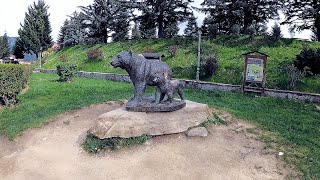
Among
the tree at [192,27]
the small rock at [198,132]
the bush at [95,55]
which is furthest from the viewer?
the tree at [192,27]

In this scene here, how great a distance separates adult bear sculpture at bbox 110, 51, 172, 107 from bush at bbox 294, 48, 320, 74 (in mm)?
10328

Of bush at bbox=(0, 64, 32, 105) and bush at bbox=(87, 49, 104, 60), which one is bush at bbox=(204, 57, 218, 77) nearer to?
bush at bbox=(0, 64, 32, 105)

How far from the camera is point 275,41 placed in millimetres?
21266

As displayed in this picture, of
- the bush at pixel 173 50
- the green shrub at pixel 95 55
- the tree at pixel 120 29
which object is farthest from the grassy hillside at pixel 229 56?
the tree at pixel 120 29

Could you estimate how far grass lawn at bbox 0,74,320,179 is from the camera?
7.84 metres

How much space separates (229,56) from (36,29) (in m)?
28.6

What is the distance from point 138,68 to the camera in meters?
8.78

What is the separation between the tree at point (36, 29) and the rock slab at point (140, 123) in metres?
33.6

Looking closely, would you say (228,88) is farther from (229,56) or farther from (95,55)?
(95,55)

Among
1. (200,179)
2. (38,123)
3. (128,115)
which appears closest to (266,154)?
(200,179)

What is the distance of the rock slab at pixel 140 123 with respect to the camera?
8289 millimetres

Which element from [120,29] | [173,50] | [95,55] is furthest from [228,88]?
[120,29]

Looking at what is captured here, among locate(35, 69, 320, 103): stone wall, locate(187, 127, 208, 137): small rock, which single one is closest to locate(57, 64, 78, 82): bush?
locate(35, 69, 320, 103): stone wall

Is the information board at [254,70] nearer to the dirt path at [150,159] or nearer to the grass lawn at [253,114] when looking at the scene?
the grass lawn at [253,114]
